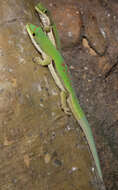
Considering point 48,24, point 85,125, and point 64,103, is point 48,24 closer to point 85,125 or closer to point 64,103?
point 64,103

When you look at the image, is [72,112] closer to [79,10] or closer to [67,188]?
[67,188]

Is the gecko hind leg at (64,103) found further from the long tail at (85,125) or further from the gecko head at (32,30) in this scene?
the gecko head at (32,30)

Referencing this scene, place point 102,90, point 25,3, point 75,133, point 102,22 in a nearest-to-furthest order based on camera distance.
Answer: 1. point 75,133
2. point 25,3
3. point 102,90
4. point 102,22

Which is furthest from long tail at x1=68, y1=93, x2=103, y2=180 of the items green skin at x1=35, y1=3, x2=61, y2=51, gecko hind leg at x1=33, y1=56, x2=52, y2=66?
green skin at x1=35, y1=3, x2=61, y2=51

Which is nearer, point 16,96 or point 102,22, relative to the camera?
point 16,96

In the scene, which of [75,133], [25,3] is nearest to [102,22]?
[25,3]

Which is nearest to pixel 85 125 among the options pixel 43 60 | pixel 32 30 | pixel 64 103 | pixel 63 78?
pixel 64 103

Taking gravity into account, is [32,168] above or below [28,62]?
below

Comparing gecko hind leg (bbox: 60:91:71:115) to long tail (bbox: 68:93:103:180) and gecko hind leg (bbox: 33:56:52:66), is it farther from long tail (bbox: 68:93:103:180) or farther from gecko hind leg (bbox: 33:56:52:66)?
gecko hind leg (bbox: 33:56:52:66)
